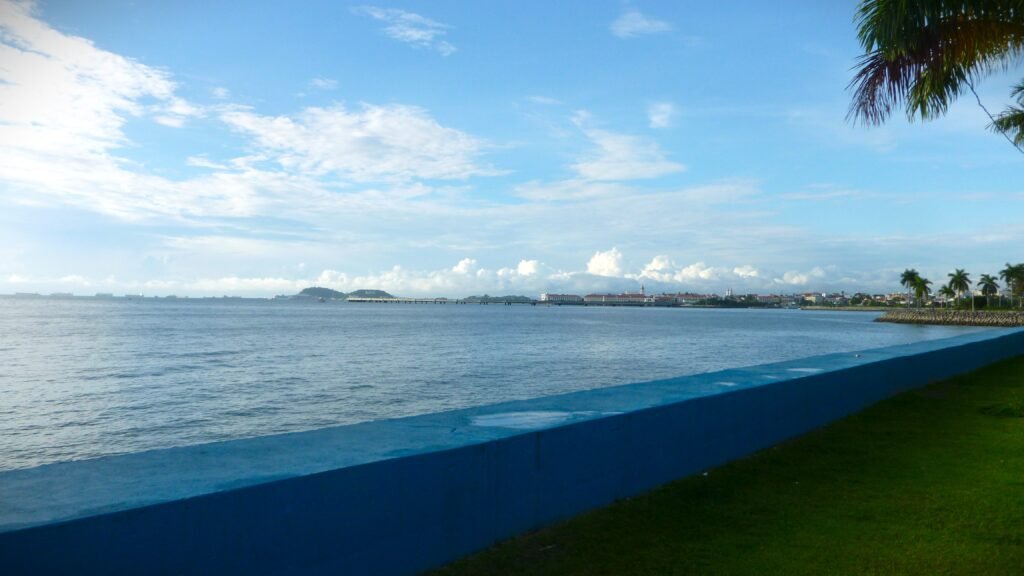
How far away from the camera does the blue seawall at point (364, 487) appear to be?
9.32 feet

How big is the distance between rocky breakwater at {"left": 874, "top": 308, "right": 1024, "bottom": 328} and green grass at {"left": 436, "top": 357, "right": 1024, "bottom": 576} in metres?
79.2

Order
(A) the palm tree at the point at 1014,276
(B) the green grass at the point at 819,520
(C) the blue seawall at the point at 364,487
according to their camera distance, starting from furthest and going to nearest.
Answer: (A) the palm tree at the point at 1014,276 → (B) the green grass at the point at 819,520 → (C) the blue seawall at the point at 364,487

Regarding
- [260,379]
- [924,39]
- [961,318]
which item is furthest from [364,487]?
[961,318]

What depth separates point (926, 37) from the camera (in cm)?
759

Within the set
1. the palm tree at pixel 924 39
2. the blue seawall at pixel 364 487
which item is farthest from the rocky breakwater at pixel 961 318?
the blue seawall at pixel 364 487

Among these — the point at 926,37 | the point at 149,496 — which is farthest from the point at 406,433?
the point at 926,37

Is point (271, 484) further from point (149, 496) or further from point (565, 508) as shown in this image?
point (565, 508)

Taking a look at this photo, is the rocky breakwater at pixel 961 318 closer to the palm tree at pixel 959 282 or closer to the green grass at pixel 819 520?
the palm tree at pixel 959 282

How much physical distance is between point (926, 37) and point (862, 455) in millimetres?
4269

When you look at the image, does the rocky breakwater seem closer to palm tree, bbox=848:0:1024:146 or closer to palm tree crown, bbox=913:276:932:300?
palm tree crown, bbox=913:276:932:300

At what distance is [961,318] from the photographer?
91.5 metres

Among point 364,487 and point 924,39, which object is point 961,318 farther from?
point 364,487

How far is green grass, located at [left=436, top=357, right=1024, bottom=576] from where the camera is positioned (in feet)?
14.1

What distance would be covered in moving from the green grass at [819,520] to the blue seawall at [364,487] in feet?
0.77
